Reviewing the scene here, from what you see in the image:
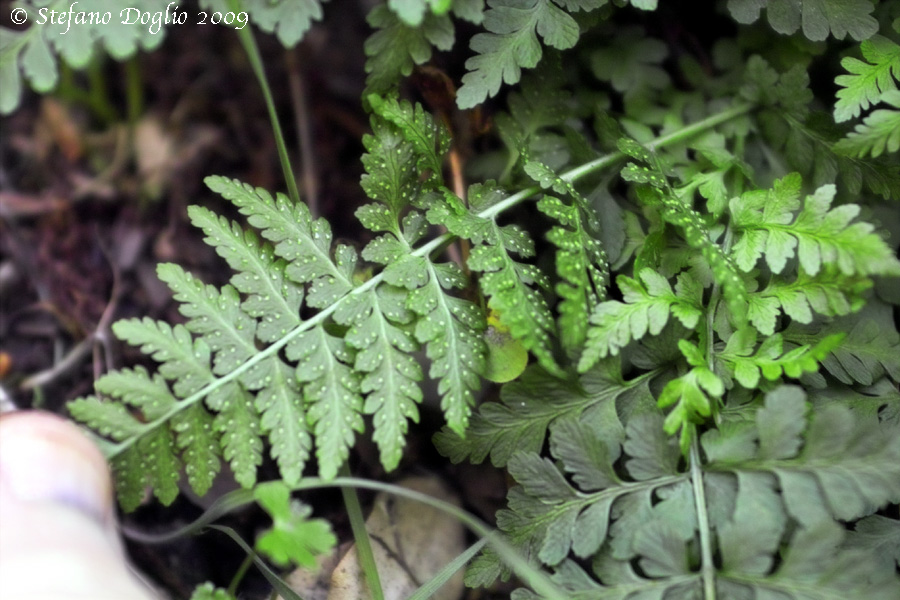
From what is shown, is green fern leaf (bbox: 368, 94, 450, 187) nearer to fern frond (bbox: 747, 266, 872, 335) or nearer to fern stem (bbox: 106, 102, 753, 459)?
fern stem (bbox: 106, 102, 753, 459)

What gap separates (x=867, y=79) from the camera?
4.50 ft

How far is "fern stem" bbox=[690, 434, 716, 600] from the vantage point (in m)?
1.14

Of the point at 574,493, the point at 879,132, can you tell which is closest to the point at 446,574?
the point at 574,493

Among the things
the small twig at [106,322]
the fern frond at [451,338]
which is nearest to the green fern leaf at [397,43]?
the fern frond at [451,338]

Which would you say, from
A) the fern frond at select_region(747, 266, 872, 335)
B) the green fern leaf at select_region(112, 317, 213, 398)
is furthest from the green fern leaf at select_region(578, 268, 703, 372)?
the green fern leaf at select_region(112, 317, 213, 398)

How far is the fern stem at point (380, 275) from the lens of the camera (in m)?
1.24

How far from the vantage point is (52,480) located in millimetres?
1109

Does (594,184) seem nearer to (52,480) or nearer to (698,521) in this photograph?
(698,521)

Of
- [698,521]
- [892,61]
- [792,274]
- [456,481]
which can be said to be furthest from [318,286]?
[892,61]

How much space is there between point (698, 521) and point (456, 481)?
2.14ft

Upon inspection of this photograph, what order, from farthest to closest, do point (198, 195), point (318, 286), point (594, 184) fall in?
1. point (198, 195)
2. point (594, 184)
3. point (318, 286)

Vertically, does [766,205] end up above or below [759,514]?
above

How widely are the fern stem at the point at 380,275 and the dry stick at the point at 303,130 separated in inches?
22.8

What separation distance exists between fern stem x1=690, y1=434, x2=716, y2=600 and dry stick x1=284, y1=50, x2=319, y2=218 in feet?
3.87
